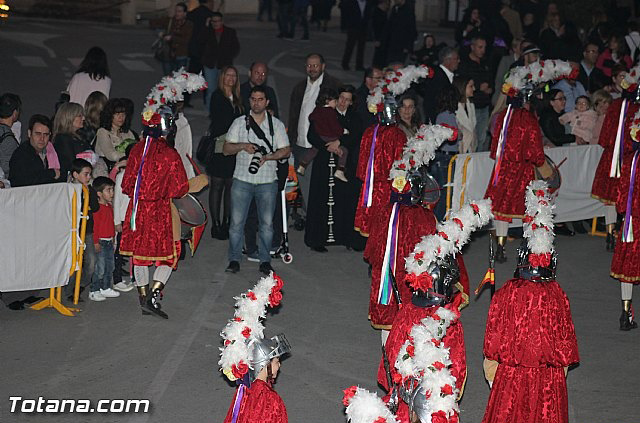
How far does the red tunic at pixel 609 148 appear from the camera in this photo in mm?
12430

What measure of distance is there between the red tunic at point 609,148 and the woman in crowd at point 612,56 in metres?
5.68

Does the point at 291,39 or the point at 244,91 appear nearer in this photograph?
A: the point at 244,91

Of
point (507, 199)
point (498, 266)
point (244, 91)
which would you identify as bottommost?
point (498, 266)

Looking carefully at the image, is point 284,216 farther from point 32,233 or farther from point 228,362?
point 228,362

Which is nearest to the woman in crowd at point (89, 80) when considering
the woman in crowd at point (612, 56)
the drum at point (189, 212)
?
the drum at point (189, 212)

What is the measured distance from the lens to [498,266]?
13.1 meters

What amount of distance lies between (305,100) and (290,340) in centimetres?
425

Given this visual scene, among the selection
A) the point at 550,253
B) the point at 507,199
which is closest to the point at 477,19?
the point at 507,199

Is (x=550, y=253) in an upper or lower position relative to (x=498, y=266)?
upper

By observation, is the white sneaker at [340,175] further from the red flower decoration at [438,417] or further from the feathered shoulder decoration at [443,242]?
the red flower decoration at [438,417]

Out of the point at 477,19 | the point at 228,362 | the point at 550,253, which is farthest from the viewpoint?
the point at 477,19

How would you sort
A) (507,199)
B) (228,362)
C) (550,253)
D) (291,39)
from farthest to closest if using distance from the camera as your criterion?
(291,39)
(507,199)
(550,253)
(228,362)

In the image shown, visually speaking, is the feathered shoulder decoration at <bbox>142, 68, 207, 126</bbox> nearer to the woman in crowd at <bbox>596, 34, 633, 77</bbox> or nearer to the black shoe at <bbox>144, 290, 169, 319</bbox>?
the black shoe at <bbox>144, 290, 169, 319</bbox>

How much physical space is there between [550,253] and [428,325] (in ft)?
4.38
